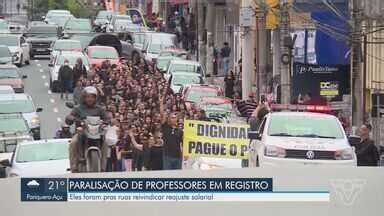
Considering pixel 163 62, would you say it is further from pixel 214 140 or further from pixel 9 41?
pixel 214 140

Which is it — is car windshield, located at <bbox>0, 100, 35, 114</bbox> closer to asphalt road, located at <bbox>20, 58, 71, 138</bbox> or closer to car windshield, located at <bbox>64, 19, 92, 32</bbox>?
asphalt road, located at <bbox>20, 58, 71, 138</bbox>

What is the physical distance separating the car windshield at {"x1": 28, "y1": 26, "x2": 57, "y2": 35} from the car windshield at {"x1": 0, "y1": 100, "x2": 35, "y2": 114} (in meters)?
24.5

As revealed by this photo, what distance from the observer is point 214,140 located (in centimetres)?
1889

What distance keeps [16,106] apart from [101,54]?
45.1 ft

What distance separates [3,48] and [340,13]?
19096 mm

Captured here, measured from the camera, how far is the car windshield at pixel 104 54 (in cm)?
4331

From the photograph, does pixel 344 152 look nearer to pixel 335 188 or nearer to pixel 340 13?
pixel 335 188

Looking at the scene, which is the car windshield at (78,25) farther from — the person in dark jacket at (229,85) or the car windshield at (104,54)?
the person in dark jacket at (229,85)

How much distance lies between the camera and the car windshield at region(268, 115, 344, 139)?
1889 centimetres

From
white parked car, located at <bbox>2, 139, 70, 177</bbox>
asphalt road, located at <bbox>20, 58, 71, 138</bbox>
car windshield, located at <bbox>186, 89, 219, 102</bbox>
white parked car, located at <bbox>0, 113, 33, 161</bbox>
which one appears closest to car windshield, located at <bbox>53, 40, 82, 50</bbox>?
asphalt road, located at <bbox>20, 58, 71, 138</bbox>

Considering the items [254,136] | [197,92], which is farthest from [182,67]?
[254,136]

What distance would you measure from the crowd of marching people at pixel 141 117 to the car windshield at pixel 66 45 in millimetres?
11414

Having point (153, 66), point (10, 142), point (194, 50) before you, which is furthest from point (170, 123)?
point (194, 50)

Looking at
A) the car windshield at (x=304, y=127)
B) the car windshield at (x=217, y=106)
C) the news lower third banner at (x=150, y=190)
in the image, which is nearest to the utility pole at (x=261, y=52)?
the car windshield at (x=217, y=106)
